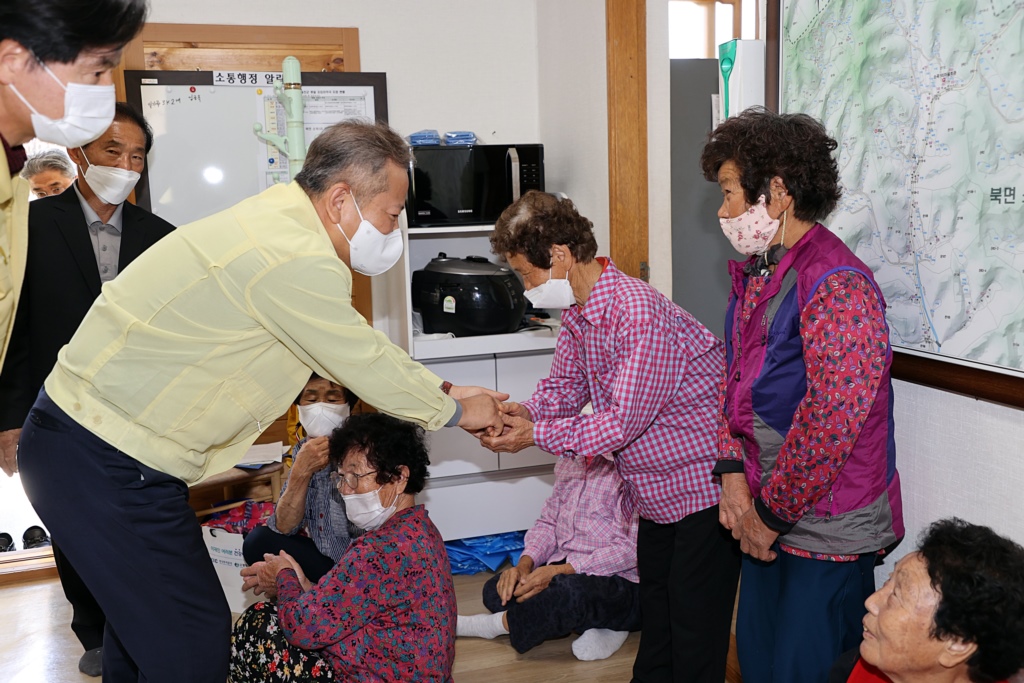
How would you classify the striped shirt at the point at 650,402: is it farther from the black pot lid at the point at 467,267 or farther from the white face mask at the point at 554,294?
the black pot lid at the point at 467,267

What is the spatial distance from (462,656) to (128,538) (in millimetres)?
1427

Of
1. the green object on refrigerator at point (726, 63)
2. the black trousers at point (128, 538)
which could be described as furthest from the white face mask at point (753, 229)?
the black trousers at point (128, 538)

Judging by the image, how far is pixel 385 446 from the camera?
2029 mm

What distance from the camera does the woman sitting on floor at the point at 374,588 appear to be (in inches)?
75.3

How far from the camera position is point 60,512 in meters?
1.48

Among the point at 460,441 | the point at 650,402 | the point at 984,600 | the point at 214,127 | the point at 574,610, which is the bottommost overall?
the point at 574,610

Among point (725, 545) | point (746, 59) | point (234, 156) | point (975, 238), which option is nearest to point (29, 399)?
point (234, 156)

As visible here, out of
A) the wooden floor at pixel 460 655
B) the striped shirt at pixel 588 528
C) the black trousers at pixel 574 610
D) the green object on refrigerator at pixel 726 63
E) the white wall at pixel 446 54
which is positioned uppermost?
the white wall at pixel 446 54

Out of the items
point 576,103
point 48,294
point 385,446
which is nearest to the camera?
point 385,446

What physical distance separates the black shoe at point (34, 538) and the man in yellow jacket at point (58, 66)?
273 centimetres

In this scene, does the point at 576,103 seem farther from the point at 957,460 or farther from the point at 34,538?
the point at 34,538

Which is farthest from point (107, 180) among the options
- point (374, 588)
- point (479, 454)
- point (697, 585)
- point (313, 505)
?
point (697, 585)

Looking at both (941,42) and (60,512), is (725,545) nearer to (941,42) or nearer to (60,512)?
(941,42)

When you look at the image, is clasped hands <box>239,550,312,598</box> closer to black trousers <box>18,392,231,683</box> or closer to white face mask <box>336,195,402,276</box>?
black trousers <box>18,392,231,683</box>
